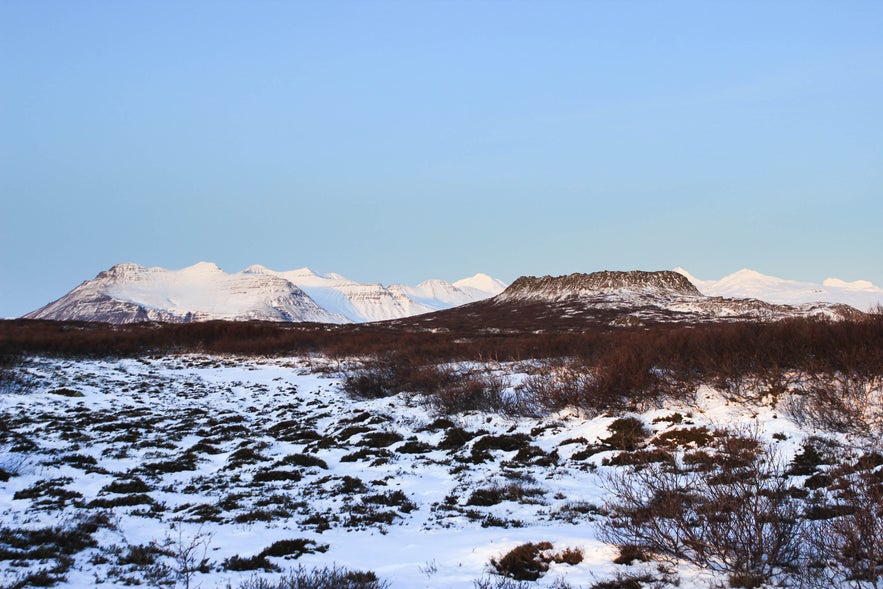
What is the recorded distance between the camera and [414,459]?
16250mm

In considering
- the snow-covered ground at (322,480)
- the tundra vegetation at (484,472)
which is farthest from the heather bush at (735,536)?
the snow-covered ground at (322,480)

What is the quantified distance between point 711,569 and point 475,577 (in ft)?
9.59

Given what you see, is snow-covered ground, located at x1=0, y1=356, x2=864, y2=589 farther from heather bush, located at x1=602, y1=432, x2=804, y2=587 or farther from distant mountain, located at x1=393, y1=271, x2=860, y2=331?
distant mountain, located at x1=393, y1=271, x2=860, y2=331

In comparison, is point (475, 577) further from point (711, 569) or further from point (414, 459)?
point (414, 459)

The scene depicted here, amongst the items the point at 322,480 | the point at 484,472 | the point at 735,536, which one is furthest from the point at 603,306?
the point at 735,536

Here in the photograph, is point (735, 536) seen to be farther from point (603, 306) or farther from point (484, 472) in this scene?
point (603, 306)

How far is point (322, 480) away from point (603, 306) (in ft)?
266

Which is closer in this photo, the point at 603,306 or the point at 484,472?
the point at 484,472

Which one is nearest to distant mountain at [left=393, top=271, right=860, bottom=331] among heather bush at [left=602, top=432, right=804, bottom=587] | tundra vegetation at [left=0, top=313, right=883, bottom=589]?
tundra vegetation at [left=0, top=313, right=883, bottom=589]

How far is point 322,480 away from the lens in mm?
13703

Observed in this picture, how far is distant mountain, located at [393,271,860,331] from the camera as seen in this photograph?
68625 mm

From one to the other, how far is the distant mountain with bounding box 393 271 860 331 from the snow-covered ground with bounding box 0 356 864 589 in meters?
42.4

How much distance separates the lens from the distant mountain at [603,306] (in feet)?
225

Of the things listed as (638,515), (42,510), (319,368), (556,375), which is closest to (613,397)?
(556,375)
